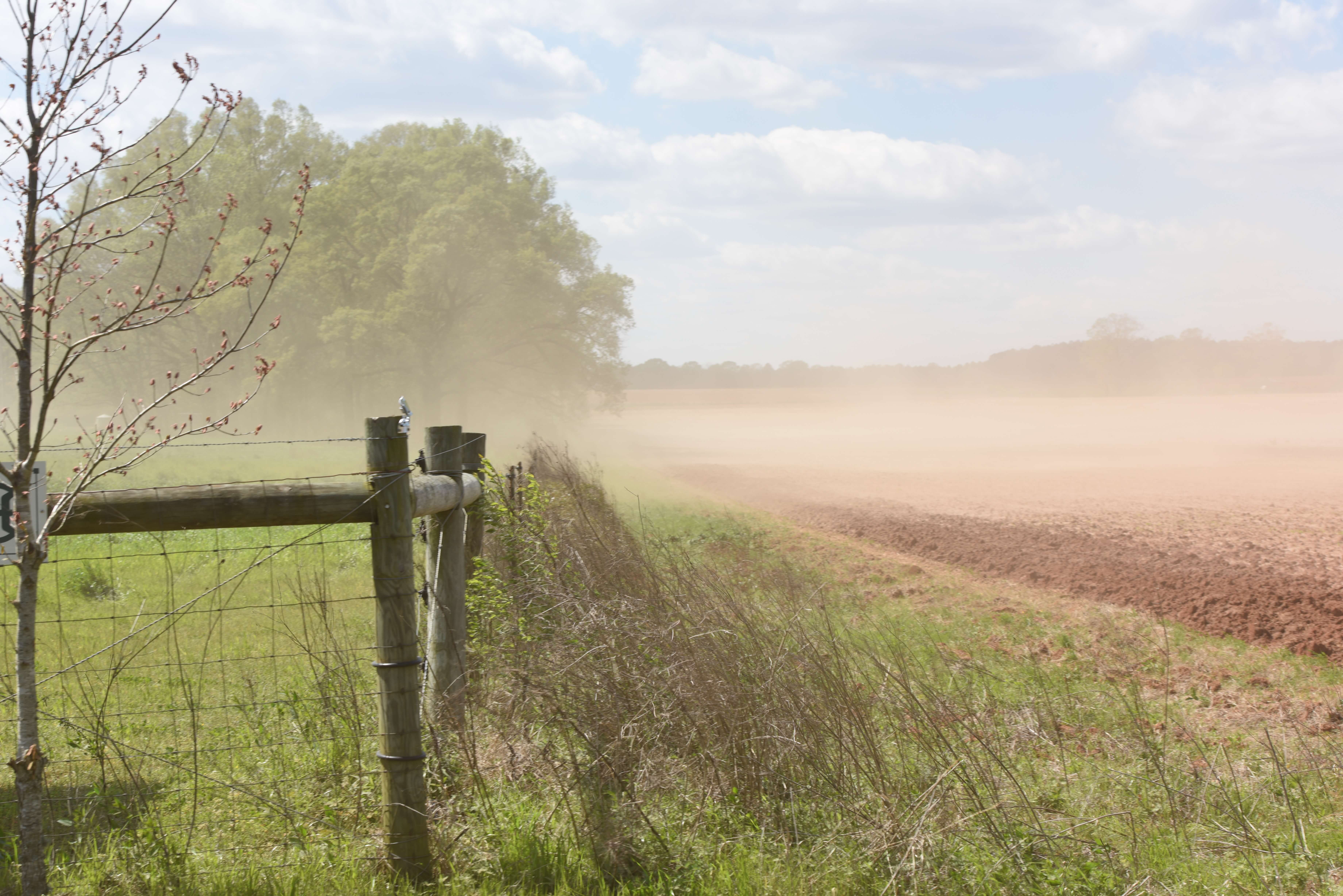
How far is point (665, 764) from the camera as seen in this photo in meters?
3.86

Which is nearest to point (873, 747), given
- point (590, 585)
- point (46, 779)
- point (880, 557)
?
point (590, 585)

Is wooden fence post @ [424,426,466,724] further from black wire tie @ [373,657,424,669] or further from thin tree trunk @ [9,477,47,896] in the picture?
thin tree trunk @ [9,477,47,896]

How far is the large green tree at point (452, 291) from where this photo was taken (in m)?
39.8

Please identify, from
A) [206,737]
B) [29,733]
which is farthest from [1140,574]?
[29,733]

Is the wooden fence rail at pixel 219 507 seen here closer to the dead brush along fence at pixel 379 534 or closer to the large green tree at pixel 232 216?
the dead brush along fence at pixel 379 534

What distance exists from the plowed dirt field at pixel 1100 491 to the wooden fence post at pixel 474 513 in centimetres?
781

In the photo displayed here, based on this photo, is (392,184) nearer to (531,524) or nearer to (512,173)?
(512,173)

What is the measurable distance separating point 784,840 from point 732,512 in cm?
1742

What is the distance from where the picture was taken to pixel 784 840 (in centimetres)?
348

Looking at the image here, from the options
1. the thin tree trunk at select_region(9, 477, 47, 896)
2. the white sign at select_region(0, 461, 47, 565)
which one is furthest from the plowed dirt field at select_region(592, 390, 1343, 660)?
the white sign at select_region(0, 461, 47, 565)

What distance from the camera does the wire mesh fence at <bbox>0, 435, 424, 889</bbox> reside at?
3488mm

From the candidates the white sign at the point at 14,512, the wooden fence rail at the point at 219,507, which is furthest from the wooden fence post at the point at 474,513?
the white sign at the point at 14,512

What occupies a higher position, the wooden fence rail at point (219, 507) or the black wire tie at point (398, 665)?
the wooden fence rail at point (219, 507)

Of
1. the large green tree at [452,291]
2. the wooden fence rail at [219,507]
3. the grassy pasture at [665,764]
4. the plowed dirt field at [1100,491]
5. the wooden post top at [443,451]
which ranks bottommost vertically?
the plowed dirt field at [1100,491]
